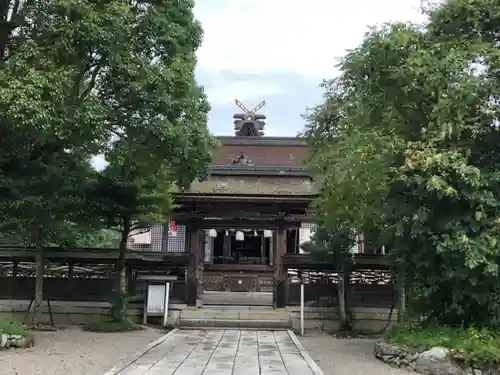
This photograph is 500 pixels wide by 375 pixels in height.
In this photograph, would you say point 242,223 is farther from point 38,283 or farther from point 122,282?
point 38,283

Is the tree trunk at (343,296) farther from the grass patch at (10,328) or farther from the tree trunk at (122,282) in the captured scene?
the grass patch at (10,328)

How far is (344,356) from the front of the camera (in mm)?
10805

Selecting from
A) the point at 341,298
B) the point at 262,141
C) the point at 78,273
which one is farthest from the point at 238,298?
the point at 262,141

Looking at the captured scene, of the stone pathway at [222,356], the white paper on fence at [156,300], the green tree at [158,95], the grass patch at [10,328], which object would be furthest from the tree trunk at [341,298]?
the grass patch at [10,328]

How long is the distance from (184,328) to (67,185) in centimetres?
514

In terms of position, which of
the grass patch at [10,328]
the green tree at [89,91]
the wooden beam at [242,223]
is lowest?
the grass patch at [10,328]

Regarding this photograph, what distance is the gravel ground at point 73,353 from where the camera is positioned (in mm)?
8508

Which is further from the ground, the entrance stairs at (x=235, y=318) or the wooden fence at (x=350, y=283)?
the wooden fence at (x=350, y=283)

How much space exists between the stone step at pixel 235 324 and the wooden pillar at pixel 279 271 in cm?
127

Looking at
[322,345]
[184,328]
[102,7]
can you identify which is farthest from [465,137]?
[184,328]

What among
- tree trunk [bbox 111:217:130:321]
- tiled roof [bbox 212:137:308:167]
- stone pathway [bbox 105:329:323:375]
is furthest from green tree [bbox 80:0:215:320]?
tiled roof [bbox 212:137:308:167]

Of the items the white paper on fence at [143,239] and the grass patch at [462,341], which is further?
the white paper on fence at [143,239]

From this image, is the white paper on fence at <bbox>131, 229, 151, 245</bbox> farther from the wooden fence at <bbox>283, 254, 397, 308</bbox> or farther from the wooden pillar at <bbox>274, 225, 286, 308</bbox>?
the wooden fence at <bbox>283, 254, 397, 308</bbox>

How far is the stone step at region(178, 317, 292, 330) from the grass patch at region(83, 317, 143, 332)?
1393mm
